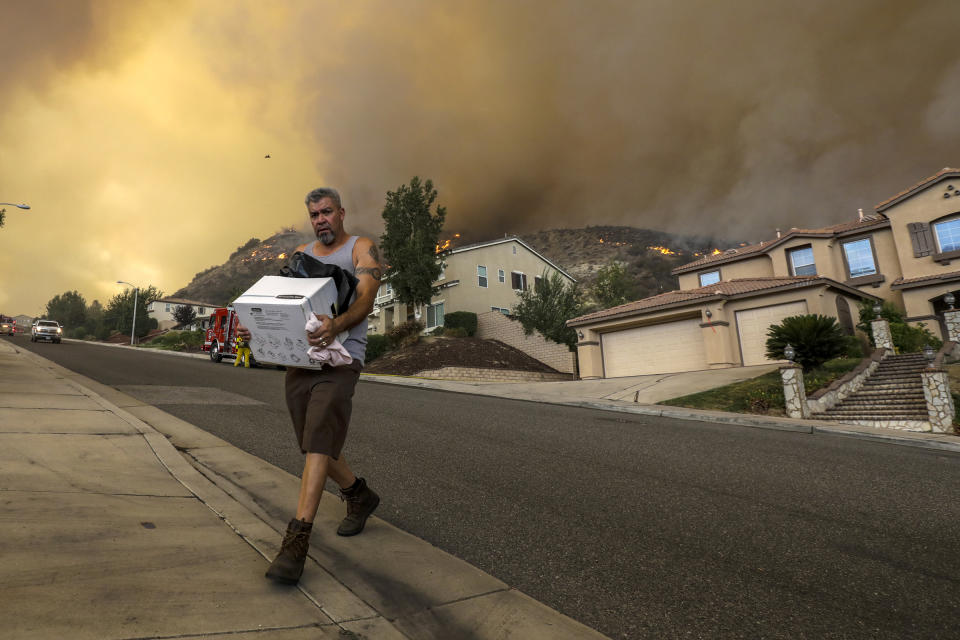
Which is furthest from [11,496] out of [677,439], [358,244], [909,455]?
[909,455]

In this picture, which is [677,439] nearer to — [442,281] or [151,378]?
[151,378]

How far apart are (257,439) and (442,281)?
29624mm

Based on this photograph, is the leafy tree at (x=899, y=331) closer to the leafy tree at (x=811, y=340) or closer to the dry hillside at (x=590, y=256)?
the leafy tree at (x=811, y=340)

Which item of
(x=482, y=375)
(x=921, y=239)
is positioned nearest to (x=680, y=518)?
(x=482, y=375)

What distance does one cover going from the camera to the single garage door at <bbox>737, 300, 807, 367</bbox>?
19.1 m

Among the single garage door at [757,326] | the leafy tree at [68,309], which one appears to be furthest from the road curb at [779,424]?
the leafy tree at [68,309]

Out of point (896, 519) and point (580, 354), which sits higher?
point (580, 354)

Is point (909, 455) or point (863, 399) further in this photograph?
point (863, 399)

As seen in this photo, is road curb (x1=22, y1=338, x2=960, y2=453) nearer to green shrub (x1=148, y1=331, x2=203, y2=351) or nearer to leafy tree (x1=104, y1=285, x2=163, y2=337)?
green shrub (x1=148, y1=331, x2=203, y2=351)

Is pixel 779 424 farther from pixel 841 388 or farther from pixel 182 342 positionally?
pixel 182 342

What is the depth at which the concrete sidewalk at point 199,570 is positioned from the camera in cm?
197

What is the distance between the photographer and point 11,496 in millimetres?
3057

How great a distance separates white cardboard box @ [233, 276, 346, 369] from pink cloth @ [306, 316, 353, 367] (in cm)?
5

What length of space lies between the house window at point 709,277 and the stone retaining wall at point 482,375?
34.1 ft
